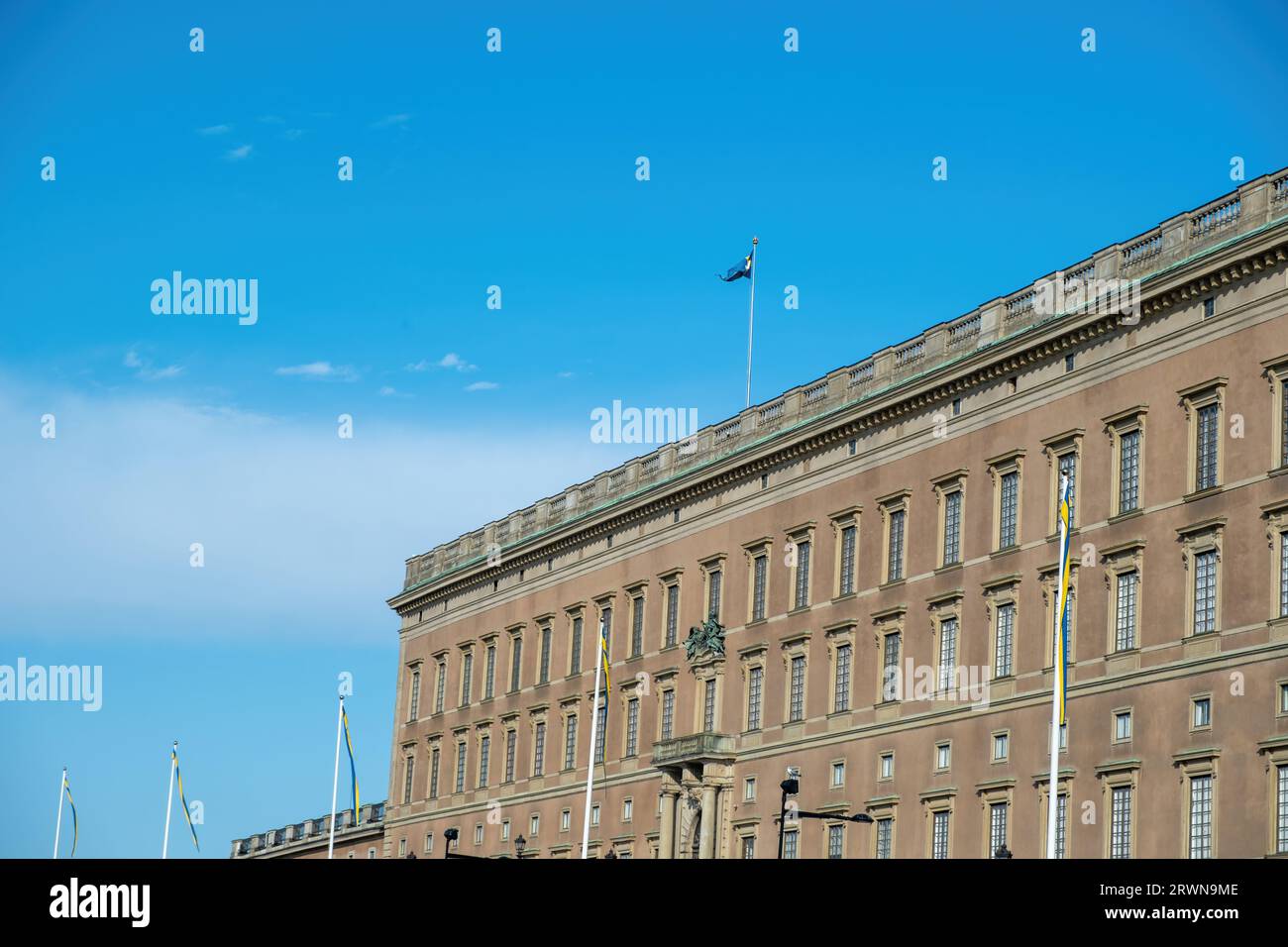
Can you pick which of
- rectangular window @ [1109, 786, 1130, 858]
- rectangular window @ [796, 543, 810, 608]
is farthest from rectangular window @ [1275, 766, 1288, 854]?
rectangular window @ [796, 543, 810, 608]

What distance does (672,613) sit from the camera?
86625 mm

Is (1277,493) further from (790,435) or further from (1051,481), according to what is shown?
(790,435)

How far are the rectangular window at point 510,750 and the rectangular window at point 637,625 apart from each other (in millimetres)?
11745

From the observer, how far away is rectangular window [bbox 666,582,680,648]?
86000 mm

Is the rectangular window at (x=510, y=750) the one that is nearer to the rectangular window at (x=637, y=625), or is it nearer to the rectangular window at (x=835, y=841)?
the rectangular window at (x=637, y=625)

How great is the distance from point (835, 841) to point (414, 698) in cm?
4470

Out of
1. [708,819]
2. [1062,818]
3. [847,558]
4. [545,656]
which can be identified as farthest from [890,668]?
[545,656]

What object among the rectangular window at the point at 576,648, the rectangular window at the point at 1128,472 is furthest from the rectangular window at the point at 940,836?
the rectangular window at the point at 576,648

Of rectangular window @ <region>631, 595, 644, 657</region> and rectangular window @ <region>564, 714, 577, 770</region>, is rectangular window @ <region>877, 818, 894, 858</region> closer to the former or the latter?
rectangular window @ <region>631, 595, 644, 657</region>
